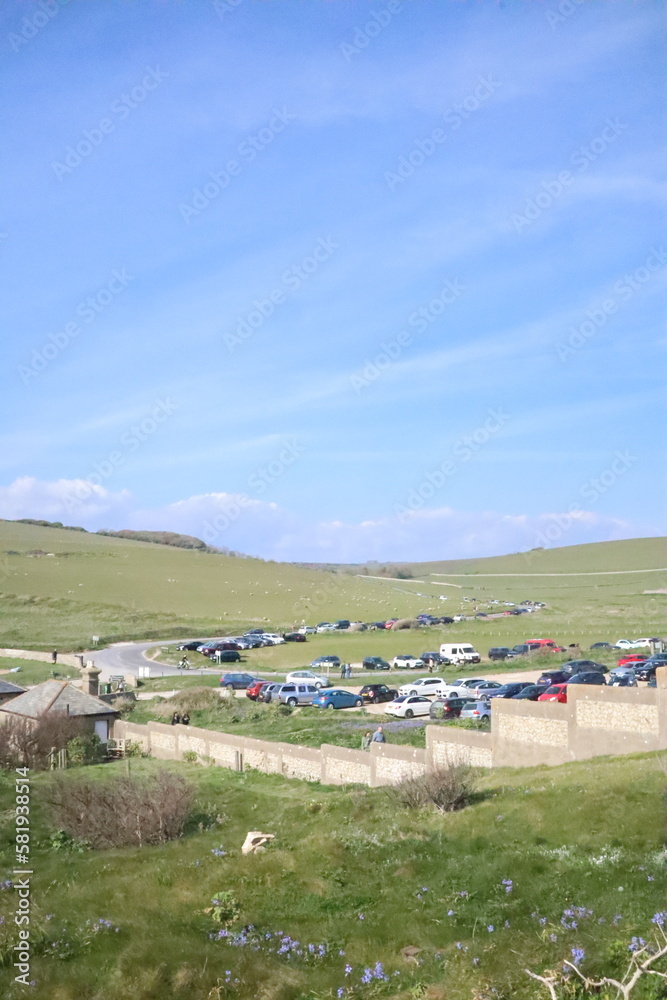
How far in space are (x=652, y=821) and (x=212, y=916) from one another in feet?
26.1

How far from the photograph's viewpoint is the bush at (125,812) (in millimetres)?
22672

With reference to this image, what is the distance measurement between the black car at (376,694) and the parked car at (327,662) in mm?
14776

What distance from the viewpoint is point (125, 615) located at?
95.3 meters

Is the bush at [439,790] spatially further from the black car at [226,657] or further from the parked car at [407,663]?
the black car at [226,657]

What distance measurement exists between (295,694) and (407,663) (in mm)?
15356

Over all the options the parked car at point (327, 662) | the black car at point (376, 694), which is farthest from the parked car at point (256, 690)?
the parked car at point (327, 662)

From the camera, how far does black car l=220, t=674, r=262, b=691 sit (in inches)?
2101

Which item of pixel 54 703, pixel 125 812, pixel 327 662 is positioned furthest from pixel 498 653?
pixel 125 812

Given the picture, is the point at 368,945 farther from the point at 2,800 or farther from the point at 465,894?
the point at 2,800

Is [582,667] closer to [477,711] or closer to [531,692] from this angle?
[531,692]

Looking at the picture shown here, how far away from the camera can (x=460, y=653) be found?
62188 millimetres

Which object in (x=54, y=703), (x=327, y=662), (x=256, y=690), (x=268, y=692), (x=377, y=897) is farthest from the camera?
(x=327, y=662)

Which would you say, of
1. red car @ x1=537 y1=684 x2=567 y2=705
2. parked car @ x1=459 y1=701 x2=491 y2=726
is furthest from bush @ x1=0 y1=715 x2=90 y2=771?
red car @ x1=537 y1=684 x2=567 y2=705

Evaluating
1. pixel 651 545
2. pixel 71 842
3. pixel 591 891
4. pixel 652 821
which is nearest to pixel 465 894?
pixel 591 891
